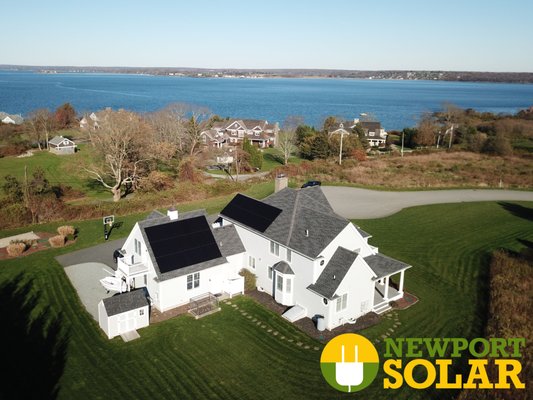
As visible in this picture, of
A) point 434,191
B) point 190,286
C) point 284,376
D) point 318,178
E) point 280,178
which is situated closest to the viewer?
point 284,376

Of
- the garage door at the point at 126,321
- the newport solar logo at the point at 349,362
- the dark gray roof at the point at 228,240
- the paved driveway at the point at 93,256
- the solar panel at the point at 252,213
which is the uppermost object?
the solar panel at the point at 252,213

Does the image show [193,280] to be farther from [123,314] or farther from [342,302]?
[342,302]

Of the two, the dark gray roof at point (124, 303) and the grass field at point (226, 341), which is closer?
the grass field at point (226, 341)

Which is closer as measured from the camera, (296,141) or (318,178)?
(318,178)

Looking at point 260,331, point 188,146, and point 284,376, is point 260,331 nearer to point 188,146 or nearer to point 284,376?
point 284,376

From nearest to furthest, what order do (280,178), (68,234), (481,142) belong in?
(280,178), (68,234), (481,142)

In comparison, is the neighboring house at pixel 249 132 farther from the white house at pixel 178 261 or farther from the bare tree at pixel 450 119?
the white house at pixel 178 261

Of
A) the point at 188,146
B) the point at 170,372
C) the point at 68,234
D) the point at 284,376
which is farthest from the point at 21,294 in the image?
the point at 188,146

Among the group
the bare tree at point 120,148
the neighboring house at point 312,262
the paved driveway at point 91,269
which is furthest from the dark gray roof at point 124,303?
the bare tree at point 120,148

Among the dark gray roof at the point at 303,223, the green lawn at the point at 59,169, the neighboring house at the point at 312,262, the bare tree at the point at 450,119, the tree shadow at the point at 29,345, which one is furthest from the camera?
the bare tree at the point at 450,119
